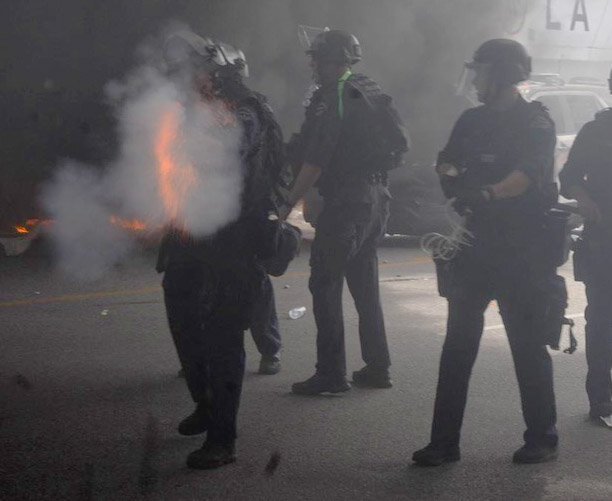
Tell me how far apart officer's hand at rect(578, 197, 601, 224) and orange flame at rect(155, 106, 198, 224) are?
200cm

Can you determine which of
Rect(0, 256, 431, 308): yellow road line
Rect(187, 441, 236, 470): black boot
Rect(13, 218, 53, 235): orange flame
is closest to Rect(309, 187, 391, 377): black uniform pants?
Rect(187, 441, 236, 470): black boot

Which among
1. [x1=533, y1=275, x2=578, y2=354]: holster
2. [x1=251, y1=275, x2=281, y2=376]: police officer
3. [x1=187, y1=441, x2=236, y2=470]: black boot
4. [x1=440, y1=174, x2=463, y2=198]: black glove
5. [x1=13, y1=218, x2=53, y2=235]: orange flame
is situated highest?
[x1=440, y1=174, x2=463, y2=198]: black glove

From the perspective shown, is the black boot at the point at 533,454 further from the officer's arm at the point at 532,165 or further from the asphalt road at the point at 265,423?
the officer's arm at the point at 532,165

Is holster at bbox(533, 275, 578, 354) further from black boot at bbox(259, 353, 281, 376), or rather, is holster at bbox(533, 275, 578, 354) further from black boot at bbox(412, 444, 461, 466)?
black boot at bbox(259, 353, 281, 376)

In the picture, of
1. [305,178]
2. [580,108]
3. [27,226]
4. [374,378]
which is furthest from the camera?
[580,108]

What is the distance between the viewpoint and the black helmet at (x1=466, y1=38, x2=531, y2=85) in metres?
4.67

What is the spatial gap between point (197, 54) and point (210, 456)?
1.63 m

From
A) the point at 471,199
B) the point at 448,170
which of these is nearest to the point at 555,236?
the point at 471,199

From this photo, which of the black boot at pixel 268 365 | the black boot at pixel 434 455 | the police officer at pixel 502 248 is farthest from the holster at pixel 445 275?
the black boot at pixel 268 365

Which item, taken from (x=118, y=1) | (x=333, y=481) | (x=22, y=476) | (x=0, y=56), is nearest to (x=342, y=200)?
(x=333, y=481)

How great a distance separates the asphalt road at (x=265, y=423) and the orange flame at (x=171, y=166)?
1.13 metres

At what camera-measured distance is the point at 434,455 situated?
466 cm

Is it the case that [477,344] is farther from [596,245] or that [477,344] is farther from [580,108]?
[580,108]

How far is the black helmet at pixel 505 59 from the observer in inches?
184
